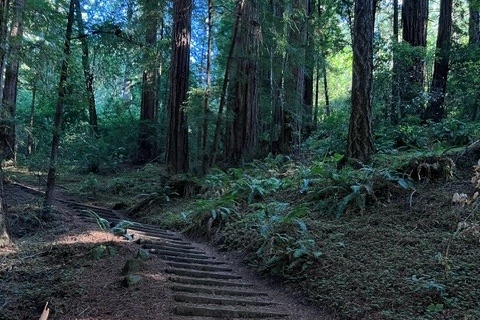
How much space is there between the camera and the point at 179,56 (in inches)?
492

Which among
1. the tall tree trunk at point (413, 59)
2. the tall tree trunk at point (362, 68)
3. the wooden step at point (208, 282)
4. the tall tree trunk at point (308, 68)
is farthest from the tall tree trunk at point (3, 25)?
the tall tree trunk at point (308, 68)

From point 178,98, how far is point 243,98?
2085 millimetres

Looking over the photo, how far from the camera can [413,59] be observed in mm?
11484

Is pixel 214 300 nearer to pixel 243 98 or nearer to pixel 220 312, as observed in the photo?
pixel 220 312

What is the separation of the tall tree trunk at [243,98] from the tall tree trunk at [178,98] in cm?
152

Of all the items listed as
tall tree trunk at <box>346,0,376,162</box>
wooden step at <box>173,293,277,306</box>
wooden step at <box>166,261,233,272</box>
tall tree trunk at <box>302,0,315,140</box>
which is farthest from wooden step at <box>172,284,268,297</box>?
tall tree trunk at <box>302,0,315,140</box>

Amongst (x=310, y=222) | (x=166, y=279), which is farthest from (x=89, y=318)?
(x=310, y=222)

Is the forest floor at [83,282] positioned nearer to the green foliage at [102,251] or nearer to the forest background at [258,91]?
the green foliage at [102,251]

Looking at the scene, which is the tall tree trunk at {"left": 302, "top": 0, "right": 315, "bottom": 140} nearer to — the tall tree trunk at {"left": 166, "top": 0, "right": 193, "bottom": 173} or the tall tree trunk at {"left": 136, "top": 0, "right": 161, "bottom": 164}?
the tall tree trunk at {"left": 166, "top": 0, "right": 193, "bottom": 173}

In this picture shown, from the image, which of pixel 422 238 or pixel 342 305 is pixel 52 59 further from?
pixel 422 238

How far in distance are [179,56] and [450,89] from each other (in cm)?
826

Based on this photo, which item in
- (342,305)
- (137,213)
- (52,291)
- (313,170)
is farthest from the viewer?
(137,213)

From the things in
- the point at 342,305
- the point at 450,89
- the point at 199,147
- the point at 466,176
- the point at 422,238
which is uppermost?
the point at 450,89

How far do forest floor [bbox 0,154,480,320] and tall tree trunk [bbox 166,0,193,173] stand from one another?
5216mm
